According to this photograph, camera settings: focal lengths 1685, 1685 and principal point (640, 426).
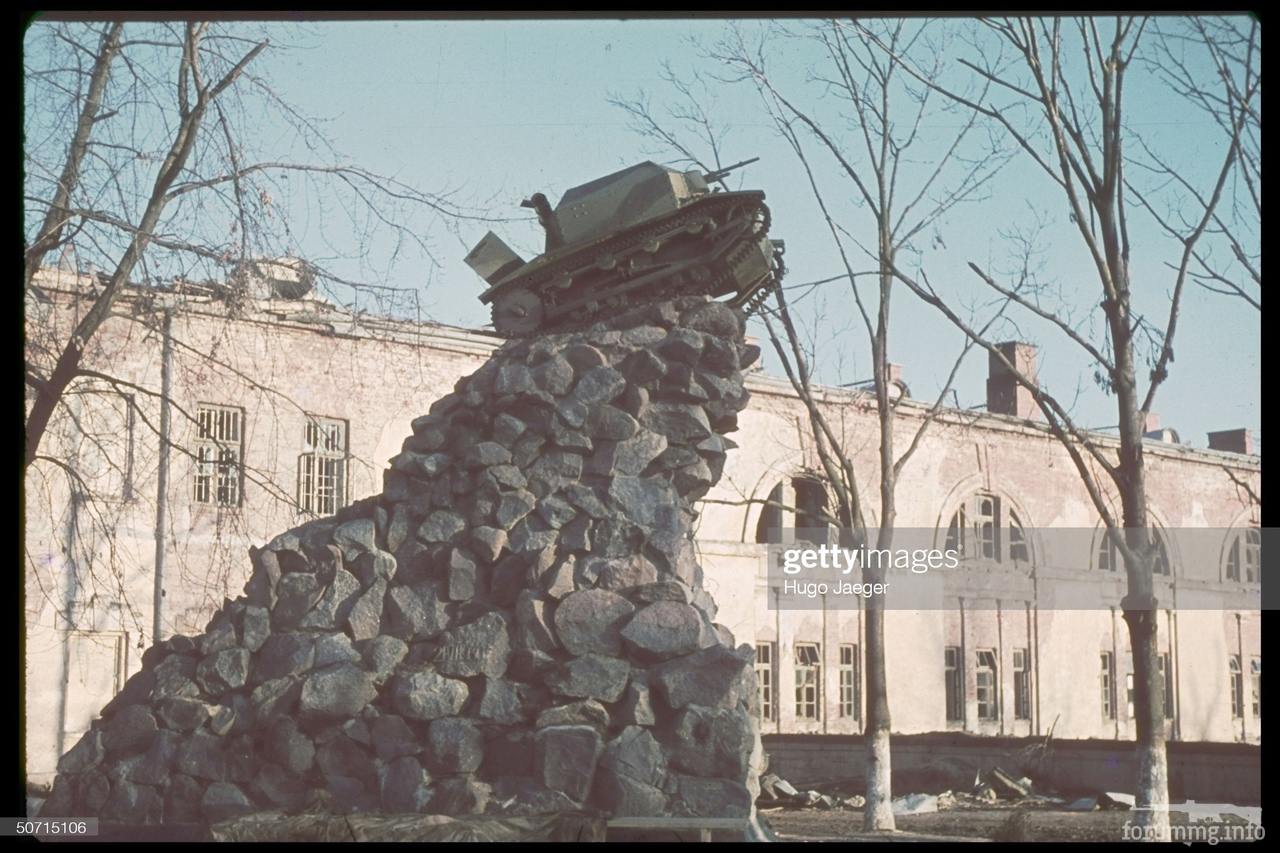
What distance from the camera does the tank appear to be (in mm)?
11750

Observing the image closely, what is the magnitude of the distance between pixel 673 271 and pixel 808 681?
1127 cm

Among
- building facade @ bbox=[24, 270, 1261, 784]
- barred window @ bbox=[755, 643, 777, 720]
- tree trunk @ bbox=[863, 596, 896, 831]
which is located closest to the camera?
tree trunk @ bbox=[863, 596, 896, 831]

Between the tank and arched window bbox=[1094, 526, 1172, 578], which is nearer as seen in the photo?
the tank

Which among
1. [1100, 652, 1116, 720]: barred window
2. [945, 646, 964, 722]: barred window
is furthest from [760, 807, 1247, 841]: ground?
[1100, 652, 1116, 720]: barred window

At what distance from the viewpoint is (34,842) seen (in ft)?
29.5

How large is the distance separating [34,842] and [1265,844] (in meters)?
6.60

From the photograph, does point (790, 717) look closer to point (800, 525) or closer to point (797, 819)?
point (800, 525)

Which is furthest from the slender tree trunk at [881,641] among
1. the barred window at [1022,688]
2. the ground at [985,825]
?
the barred window at [1022,688]

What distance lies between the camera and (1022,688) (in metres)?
24.3

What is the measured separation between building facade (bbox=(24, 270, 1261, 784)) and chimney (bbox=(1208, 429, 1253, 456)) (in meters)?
0.06

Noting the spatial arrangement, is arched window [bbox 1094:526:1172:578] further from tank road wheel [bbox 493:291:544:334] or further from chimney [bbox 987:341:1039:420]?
tank road wheel [bbox 493:291:544:334]

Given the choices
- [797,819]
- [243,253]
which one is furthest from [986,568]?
[243,253]

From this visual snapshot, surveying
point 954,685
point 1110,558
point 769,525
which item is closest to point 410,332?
point 769,525

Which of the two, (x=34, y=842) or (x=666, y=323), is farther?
(x=666, y=323)
